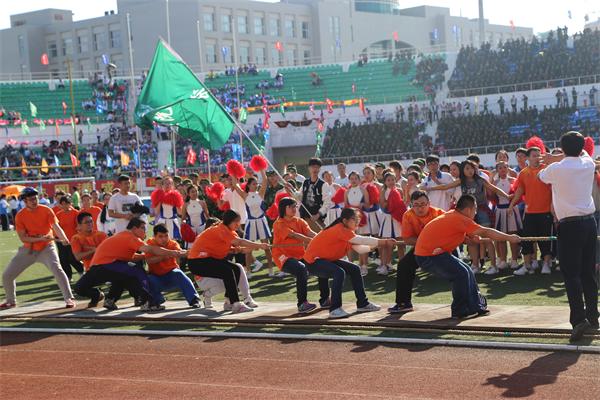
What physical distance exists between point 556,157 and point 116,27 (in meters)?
63.2

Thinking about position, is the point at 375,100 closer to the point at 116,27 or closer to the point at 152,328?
the point at 116,27

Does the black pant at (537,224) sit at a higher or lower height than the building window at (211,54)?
lower

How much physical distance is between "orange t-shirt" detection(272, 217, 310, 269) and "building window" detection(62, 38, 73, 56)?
6444 centimetres

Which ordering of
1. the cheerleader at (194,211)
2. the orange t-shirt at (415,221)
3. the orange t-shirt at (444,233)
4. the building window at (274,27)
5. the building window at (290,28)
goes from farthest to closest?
the building window at (290,28) < the building window at (274,27) < the cheerleader at (194,211) < the orange t-shirt at (415,221) < the orange t-shirt at (444,233)

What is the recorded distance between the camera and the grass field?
1072 cm

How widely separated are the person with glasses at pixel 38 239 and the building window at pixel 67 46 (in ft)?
204

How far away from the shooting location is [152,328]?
10.5 m

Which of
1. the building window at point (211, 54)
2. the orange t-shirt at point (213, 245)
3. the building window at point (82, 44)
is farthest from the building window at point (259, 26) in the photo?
the orange t-shirt at point (213, 245)

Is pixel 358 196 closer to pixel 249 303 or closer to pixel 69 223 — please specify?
pixel 249 303

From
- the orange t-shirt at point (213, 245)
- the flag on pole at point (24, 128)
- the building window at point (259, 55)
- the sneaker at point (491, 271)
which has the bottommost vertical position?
the sneaker at point (491, 271)

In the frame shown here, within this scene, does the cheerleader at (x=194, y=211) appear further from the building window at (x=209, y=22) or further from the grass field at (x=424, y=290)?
the building window at (x=209, y=22)

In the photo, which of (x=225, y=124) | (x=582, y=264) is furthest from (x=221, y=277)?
(x=582, y=264)

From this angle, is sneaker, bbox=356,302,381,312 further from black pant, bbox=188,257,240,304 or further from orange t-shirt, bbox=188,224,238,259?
orange t-shirt, bbox=188,224,238,259

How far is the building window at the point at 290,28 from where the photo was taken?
235 ft
